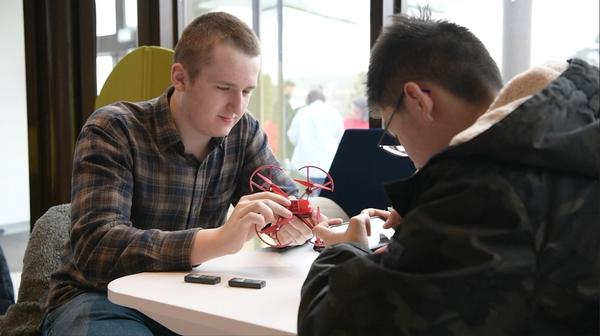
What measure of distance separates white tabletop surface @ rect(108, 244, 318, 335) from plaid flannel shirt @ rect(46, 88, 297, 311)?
102 millimetres

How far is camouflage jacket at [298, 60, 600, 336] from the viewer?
0.76 m

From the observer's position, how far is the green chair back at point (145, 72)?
104 inches

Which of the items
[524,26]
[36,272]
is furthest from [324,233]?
[524,26]

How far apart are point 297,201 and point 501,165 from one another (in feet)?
2.20

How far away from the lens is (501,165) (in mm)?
785

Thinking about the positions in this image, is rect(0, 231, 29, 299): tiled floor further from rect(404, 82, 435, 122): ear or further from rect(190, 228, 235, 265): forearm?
Answer: rect(404, 82, 435, 122): ear

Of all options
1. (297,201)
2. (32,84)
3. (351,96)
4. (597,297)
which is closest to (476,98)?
(597,297)

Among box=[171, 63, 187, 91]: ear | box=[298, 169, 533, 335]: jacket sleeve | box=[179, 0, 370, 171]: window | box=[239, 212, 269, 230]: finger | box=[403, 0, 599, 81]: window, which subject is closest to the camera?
box=[298, 169, 533, 335]: jacket sleeve

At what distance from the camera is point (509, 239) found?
0.76 m

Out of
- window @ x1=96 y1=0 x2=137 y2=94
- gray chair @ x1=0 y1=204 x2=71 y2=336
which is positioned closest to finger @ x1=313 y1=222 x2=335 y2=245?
gray chair @ x1=0 y1=204 x2=71 y2=336

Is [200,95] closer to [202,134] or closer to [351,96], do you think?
[202,134]

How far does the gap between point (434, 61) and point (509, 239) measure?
35cm

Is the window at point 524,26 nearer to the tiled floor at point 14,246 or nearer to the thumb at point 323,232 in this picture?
the thumb at point 323,232

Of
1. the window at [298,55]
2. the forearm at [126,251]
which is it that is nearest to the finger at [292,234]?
the forearm at [126,251]
